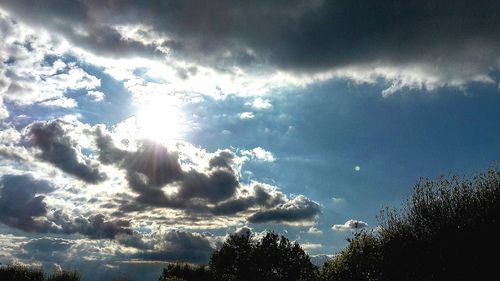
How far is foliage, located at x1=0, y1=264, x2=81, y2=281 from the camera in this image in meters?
43.8

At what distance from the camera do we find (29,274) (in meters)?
44.6

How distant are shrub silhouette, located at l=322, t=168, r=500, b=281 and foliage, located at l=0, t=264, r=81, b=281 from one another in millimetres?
28198

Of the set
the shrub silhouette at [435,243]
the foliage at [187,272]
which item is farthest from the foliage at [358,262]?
the foliage at [187,272]

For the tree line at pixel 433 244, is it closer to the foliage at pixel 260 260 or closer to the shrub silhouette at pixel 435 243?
the shrub silhouette at pixel 435 243

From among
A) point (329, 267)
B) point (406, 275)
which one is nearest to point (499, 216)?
point (406, 275)

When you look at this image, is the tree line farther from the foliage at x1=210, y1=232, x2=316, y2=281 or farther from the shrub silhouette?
the foliage at x1=210, y1=232, x2=316, y2=281

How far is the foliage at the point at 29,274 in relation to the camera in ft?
144

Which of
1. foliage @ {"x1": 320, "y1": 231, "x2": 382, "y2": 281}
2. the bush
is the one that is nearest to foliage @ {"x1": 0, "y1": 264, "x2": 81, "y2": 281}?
the bush

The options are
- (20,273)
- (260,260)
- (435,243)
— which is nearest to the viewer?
(435,243)

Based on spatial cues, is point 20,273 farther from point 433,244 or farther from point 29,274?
point 433,244

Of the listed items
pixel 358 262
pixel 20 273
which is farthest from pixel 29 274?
pixel 358 262

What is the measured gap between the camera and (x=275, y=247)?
74.2m

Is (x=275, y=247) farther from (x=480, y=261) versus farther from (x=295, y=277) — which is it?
(x=480, y=261)

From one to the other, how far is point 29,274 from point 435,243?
3995 cm
